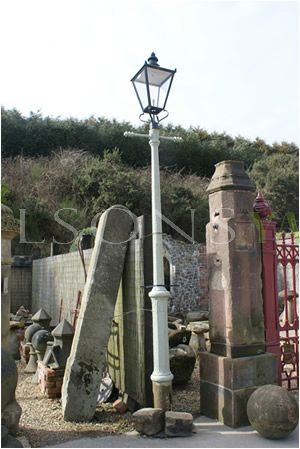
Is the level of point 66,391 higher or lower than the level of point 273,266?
lower

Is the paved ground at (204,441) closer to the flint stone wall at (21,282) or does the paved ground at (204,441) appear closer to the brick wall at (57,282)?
the brick wall at (57,282)

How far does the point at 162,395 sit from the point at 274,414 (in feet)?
3.55

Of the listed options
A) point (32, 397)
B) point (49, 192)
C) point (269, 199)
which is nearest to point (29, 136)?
point (49, 192)

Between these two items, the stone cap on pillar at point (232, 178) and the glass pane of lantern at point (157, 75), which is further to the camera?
the stone cap on pillar at point (232, 178)

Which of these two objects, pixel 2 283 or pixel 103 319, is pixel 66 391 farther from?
pixel 2 283

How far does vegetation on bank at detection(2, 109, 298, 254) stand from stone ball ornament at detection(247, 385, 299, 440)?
13084 mm

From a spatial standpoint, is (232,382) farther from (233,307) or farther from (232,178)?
(232,178)

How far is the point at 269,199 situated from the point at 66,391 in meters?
23.8

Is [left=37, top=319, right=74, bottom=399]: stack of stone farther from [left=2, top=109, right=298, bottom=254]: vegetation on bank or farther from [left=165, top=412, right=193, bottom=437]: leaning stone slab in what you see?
[left=2, top=109, right=298, bottom=254]: vegetation on bank

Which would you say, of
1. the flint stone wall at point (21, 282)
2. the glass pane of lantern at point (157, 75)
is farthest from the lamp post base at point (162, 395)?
the flint stone wall at point (21, 282)

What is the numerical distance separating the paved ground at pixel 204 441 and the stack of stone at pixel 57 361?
63.2 inches

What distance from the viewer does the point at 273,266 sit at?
16.7 feet

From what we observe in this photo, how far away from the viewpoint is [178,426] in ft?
13.2

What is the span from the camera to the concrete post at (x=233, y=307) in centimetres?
438
